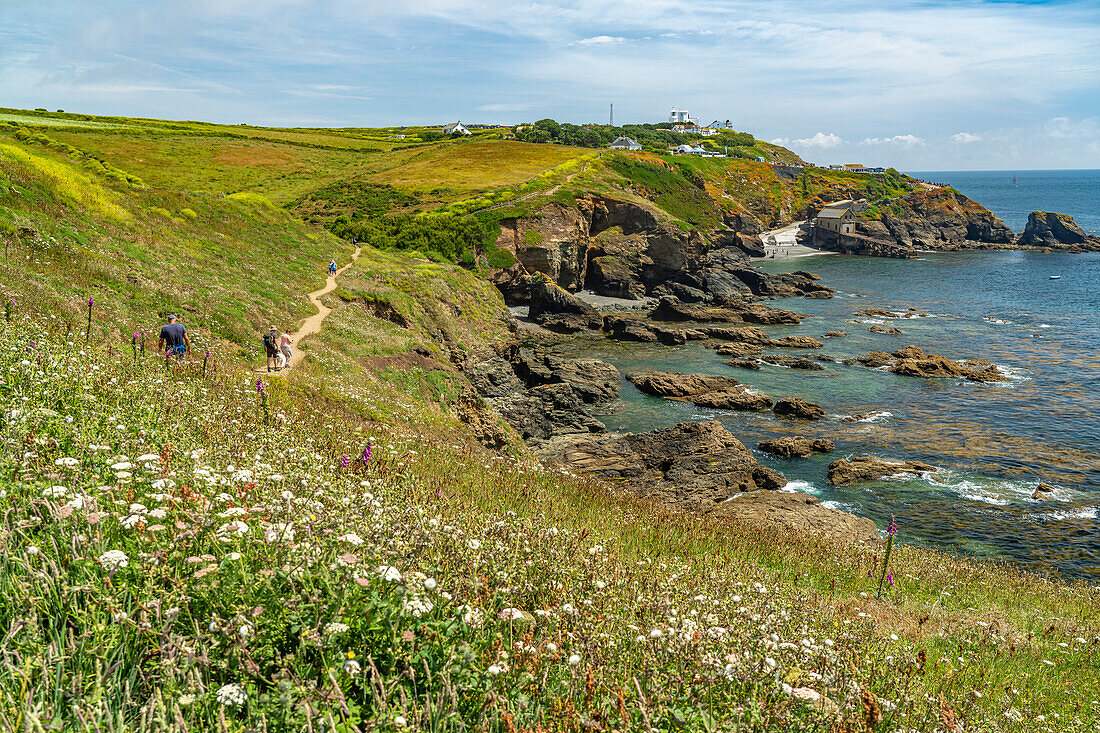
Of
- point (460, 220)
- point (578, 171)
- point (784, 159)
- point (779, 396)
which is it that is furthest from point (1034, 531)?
point (784, 159)

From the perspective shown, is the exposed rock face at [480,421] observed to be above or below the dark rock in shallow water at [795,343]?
below

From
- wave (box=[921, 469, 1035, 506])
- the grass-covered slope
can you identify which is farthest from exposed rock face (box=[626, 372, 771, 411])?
the grass-covered slope

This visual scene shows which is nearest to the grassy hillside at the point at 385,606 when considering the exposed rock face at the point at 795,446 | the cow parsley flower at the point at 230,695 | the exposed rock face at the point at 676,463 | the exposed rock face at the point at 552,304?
the cow parsley flower at the point at 230,695

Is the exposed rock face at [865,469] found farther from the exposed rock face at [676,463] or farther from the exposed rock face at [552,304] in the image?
the exposed rock face at [552,304]

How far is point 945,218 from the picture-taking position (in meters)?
127

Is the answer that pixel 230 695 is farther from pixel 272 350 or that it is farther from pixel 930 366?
pixel 930 366

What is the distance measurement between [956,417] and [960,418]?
0.66 feet

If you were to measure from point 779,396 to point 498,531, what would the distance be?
35.1m

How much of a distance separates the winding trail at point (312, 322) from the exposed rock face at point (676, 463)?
1052cm

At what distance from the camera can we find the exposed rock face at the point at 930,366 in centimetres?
4209

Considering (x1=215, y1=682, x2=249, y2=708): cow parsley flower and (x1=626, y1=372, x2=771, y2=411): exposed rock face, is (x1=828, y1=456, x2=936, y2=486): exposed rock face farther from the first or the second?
(x1=215, y1=682, x2=249, y2=708): cow parsley flower

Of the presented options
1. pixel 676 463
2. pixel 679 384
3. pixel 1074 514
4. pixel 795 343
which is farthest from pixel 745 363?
pixel 1074 514

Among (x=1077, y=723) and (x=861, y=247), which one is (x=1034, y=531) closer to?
(x=1077, y=723)

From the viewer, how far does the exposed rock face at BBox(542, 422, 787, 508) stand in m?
24.3
